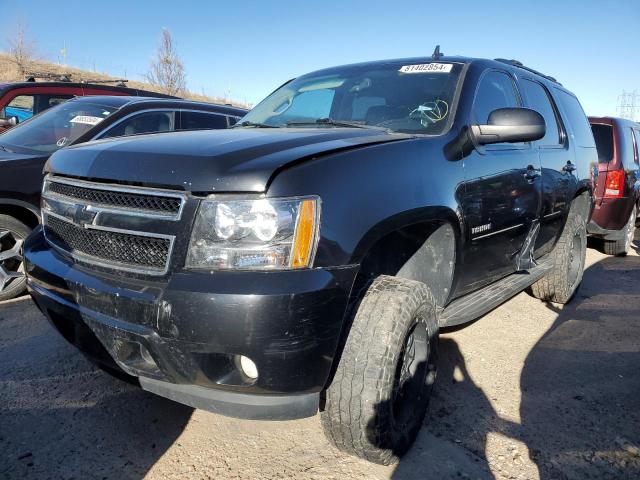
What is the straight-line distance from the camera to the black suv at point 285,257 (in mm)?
1673

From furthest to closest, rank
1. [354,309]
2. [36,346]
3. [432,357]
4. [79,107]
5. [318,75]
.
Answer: [79,107] < [318,75] < [36,346] < [432,357] < [354,309]

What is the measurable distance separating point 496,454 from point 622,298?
137 inches

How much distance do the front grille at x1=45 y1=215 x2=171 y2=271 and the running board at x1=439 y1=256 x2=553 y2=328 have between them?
4.94ft

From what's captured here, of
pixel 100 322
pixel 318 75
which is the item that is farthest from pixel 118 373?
pixel 318 75

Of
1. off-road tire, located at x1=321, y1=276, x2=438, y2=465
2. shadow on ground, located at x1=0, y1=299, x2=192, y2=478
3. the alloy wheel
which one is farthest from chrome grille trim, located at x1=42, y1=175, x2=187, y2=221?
the alloy wheel

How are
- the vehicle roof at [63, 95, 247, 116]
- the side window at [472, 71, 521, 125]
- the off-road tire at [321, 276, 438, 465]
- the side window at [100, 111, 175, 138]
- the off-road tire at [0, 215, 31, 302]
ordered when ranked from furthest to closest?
the vehicle roof at [63, 95, 247, 116], the side window at [100, 111, 175, 138], the off-road tire at [0, 215, 31, 302], the side window at [472, 71, 521, 125], the off-road tire at [321, 276, 438, 465]

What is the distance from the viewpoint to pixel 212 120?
222 inches

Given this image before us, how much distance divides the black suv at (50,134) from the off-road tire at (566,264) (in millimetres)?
3693

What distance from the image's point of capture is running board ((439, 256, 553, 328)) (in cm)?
261

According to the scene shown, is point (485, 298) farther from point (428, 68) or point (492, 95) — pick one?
point (428, 68)

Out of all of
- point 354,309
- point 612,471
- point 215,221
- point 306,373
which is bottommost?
point 612,471

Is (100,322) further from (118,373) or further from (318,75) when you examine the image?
(318,75)

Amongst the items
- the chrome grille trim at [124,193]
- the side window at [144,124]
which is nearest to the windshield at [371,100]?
the chrome grille trim at [124,193]

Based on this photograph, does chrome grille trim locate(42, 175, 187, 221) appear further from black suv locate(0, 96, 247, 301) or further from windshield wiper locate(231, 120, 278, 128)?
black suv locate(0, 96, 247, 301)
